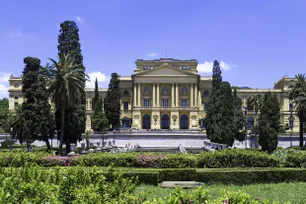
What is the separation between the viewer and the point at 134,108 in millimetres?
77125

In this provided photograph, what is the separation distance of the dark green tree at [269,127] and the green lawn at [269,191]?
24422mm

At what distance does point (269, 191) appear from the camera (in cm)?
1278

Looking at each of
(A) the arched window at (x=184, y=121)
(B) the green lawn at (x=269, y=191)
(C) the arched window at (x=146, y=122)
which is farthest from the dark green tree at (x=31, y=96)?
(A) the arched window at (x=184, y=121)

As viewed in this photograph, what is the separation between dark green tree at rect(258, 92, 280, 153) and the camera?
38062 mm

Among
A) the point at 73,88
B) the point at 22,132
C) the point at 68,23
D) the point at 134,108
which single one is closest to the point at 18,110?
the point at 22,132

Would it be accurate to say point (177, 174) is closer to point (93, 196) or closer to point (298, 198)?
point (298, 198)

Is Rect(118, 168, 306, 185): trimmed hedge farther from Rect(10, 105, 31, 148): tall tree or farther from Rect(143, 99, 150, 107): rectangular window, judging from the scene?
Rect(143, 99, 150, 107): rectangular window

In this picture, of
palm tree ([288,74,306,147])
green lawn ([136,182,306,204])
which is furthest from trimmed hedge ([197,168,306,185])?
palm tree ([288,74,306,147])

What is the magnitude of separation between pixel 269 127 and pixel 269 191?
88.8 ft

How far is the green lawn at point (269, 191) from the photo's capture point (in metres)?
11.4

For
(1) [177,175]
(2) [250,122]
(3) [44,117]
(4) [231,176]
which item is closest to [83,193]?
(1) [177,175]

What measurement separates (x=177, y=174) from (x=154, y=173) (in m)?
1.06

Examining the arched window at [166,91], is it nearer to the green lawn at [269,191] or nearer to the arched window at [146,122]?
the arched window at [146,122]

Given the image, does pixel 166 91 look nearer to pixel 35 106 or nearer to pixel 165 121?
pixel 165 121
